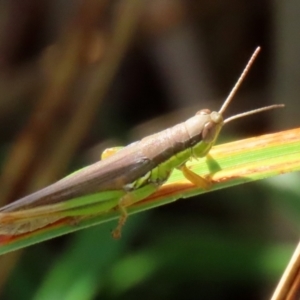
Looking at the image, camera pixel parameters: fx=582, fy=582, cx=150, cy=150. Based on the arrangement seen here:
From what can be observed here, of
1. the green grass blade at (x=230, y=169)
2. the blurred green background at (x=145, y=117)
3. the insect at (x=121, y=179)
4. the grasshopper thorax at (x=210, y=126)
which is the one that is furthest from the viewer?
the blurred green background at (x=145, y=117)

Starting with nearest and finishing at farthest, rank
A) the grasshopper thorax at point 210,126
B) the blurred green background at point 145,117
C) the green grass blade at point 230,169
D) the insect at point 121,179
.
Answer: the green grass blade at point 230,169 → the insect at point 121,179 → the grasshopper thorax at point 210,126 → the blurred green background at point 145,117

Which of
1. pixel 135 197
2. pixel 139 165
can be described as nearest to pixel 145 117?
pixel 139 165

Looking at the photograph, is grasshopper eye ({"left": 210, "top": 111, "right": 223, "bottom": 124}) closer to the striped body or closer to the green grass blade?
the striped body

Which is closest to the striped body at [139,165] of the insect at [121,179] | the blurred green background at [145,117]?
the insect at [121,179]

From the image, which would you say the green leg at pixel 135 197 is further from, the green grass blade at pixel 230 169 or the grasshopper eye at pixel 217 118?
the grasshopper eye at pixel 217 118

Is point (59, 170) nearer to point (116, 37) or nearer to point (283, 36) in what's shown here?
point (116, 37)

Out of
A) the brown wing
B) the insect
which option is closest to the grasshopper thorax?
the insect
